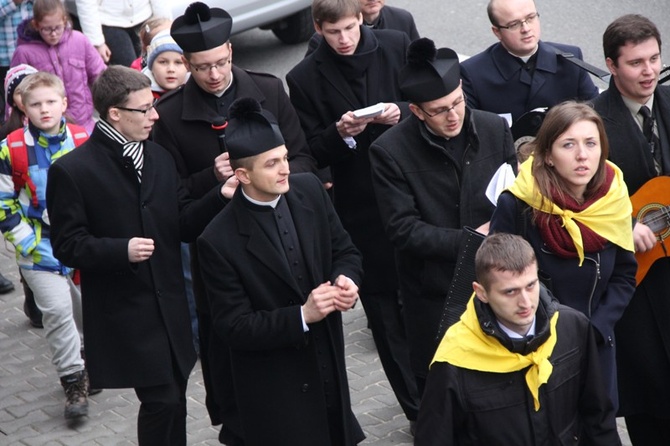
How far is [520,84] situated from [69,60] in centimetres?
428

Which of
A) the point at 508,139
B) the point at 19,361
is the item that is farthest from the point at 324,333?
the point at 19,361

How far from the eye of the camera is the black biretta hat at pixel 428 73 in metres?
5.95

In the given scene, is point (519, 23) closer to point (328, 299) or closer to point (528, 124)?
point (528, 124)

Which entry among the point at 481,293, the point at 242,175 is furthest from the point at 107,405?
the point at 481,293

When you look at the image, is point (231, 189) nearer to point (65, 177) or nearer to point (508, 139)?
point (65, 177)

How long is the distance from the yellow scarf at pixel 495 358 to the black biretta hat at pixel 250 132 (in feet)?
4.73

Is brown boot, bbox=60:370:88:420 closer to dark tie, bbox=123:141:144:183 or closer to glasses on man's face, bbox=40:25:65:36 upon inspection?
dark tie, bbox=123:141:144:183

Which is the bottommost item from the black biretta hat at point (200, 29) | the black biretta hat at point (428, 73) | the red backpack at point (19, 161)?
the red backpack at point (19, 161)

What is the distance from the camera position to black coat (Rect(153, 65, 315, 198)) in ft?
22.0

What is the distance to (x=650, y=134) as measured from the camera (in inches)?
234

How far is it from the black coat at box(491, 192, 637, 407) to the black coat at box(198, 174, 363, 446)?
2.77 ft

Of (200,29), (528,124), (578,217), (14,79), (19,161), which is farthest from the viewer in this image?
(14,79)

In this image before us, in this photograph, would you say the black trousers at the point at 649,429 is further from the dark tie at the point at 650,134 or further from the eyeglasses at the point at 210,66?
the eyeglasses at the point at 210,66

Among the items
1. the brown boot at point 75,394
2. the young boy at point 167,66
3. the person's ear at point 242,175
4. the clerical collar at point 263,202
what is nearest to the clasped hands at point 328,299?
the clerical collar at point 263,202
